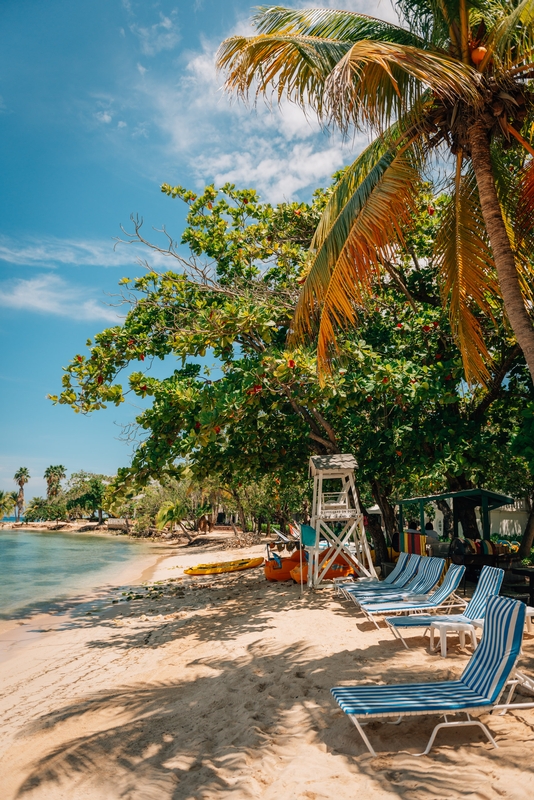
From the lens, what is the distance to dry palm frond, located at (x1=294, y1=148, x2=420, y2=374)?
246 inches

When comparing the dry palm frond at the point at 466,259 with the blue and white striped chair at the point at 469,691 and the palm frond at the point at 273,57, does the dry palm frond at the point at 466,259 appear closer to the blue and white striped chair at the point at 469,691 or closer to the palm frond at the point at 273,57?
the palm frond at the point at 273,57

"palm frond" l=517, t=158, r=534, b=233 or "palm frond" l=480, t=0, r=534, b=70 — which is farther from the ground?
"palm frond" l=480, t=0, r=534, b=70

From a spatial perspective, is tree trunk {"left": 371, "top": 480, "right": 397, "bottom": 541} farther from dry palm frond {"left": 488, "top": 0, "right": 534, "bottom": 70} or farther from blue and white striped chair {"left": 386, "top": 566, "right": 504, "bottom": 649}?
dry palm frond {"left": 488, "top": 0, "right": 534, "bottom": 70}

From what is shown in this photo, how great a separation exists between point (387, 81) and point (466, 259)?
90.3 inches

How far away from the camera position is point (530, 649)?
238 inches

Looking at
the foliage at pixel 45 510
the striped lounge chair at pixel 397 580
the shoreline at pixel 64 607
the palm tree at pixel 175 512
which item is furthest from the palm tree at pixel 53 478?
the striped lounge chair at pixel 397 580

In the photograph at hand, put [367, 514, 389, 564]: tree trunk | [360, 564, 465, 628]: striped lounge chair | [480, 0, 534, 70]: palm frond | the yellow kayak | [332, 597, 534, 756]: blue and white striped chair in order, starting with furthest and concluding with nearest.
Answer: the yellow kayak
[367, 514, 389, 564]: tree trunk
[360, 564, 465, 628]: striped lounge chair
[480, 0, 534, 70]: palm frond
[332, 597, 534, 756]: blue and white striped chair

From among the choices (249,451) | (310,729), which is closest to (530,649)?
(310,729)

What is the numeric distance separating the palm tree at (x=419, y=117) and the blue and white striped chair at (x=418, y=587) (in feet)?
9.93

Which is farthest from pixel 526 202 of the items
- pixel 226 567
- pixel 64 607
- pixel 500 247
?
pixel 226 567

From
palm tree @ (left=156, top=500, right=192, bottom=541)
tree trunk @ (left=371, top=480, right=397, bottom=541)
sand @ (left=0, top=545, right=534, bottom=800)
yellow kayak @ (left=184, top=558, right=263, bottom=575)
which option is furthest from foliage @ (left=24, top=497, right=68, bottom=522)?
sand @ (left=0, top=545, right=534, bottom=800)

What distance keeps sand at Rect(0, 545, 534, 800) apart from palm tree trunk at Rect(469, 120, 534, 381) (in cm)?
A: 329

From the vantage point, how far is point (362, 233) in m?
6.18

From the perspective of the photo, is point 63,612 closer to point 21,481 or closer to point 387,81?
point 387,81
